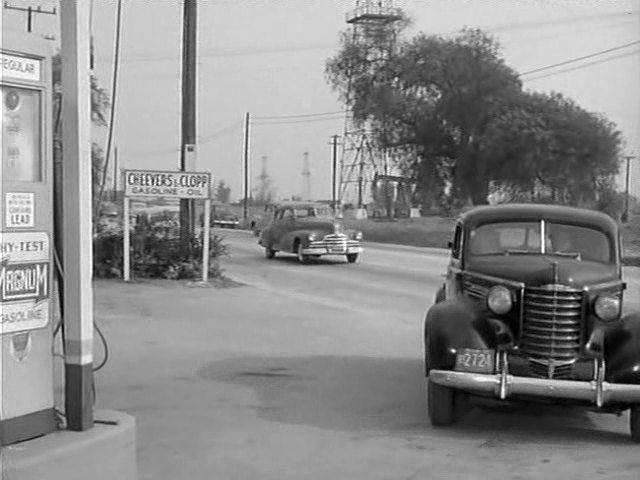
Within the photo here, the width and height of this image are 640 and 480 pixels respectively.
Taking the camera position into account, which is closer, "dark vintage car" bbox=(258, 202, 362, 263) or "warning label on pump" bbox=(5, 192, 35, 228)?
"warning label on pump" bbox=(5, 192, 35, 228)

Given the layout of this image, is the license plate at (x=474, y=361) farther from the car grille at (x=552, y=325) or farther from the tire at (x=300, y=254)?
the tire at (x=300, y=254)

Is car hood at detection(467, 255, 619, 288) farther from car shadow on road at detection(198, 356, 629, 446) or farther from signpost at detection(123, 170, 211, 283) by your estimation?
signpost at detection(123, 170, 211, 283)

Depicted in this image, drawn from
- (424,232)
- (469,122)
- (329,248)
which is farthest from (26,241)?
(469,122)

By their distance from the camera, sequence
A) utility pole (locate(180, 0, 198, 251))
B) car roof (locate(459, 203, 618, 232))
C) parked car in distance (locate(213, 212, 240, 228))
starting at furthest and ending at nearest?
parked car in distance (locate(213, 212, 240, 228))
utility pole (locate(180, 0, 198, 251))
car roof (locate(459, 203, 618, 232))

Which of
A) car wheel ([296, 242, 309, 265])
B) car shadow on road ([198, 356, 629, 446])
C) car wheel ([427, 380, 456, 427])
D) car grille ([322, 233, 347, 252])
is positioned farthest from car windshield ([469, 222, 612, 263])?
car wheel ([296, 242, 309, 265])

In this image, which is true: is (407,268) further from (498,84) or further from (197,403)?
(498,84)

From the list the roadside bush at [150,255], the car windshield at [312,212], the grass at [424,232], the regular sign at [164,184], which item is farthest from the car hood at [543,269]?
the grass at [424,232]

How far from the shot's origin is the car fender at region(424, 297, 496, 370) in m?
7.35

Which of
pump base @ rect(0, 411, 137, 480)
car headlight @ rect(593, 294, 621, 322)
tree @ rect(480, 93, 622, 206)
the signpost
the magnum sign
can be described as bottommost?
pump base @ rect(0, 411, 137, 480)

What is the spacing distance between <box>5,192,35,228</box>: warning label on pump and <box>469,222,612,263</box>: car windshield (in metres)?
4.67

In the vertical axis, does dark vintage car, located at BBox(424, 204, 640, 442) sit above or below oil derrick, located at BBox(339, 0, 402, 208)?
below

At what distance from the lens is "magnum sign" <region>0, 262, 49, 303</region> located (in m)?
4.71

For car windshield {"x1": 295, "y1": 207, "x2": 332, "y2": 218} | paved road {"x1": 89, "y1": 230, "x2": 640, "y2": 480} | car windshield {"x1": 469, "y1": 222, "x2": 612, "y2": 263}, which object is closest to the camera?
paved road {"x1": 89, "y1": 230, "x2": 640, "y2": 480}

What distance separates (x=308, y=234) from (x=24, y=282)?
22.8 m
